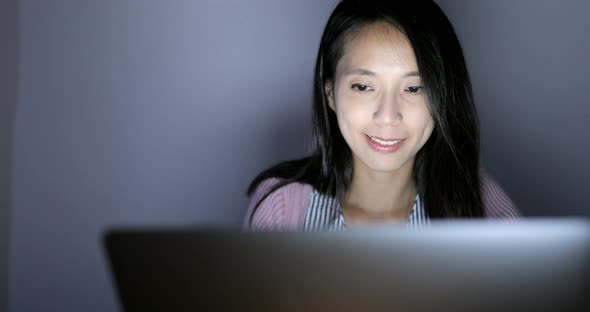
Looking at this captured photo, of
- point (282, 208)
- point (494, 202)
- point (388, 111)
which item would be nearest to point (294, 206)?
point (282, 208)

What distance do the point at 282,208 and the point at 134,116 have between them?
0.54 meters

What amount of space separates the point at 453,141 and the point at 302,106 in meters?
0.52

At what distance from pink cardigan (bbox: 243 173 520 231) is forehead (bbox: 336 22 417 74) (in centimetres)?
30

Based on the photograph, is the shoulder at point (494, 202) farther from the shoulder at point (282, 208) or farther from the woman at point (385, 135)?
the shoulder at point (282, 208)

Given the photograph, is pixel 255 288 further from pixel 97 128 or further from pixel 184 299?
pixel 97 128

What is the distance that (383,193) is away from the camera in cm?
146

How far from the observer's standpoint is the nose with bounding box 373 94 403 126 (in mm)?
1230

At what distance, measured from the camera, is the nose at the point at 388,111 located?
123 cm

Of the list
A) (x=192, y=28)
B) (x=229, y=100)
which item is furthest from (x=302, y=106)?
(x=192, y=28)

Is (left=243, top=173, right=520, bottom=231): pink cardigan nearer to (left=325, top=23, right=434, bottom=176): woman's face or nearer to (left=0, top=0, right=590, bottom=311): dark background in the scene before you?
(left=325, top=23, right=434, bottom=176): woman's face

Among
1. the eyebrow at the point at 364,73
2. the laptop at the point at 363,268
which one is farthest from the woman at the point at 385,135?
the laptop at the point at 363,268

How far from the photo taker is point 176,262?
0.62 metres

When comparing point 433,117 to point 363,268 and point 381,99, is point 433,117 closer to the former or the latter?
point 381,99

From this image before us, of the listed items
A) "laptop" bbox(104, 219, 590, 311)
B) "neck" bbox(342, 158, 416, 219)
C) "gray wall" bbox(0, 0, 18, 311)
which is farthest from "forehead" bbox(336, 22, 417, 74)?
"gray wall" bbox(0, 0, 18, 311)
